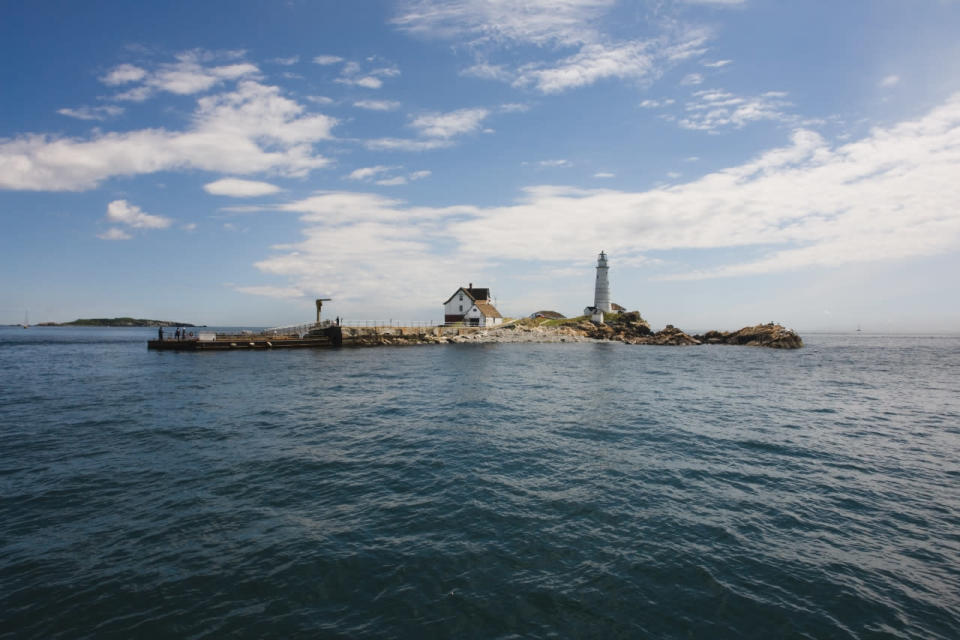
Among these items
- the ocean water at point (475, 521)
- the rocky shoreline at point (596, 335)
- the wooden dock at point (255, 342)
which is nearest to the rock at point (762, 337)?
the rocky shoreline at point (596, 335)

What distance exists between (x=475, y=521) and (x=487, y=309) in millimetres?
82924

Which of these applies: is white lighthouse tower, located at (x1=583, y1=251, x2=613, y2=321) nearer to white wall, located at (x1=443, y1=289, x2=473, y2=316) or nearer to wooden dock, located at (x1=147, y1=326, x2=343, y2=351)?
white wall, located at (x1=443, y1=289, x2=473, y2=316)

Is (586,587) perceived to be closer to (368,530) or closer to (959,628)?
(368,530)

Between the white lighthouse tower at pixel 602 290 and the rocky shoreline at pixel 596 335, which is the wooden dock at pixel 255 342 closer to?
the rocky shoreline at pixel 596 335

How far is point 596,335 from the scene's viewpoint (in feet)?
305

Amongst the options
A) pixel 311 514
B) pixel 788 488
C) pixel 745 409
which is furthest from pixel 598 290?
pixel 311 514

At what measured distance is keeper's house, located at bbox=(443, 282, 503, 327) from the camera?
91.5m

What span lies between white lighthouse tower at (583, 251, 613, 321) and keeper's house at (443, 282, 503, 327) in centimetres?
2386

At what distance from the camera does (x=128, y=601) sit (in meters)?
8.07

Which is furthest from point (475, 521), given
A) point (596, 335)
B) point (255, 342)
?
point (596, 335)

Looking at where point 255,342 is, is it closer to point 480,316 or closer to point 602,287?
point 480,316

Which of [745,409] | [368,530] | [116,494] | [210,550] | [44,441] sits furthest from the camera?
[745,409]

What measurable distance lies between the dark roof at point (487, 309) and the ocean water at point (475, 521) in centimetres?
6668

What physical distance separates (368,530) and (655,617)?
6.78 metres
